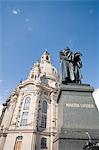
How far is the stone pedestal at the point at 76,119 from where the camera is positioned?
156 inches

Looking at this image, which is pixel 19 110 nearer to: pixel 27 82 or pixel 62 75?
pixel 27 82

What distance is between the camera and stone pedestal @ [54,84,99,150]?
13.0 ft

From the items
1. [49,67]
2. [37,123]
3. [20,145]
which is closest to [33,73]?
[49,67]

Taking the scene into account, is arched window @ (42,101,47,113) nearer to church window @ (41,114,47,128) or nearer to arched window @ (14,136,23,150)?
church window @ (41,114,47,128)

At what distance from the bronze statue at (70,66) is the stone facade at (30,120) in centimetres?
2031

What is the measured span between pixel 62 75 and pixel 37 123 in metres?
22.4

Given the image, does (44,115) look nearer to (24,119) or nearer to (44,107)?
(44,107)

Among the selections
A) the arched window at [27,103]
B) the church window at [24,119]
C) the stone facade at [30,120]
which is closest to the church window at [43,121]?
the stone facade at [30,120]

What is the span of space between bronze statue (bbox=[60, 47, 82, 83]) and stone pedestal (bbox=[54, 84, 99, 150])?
897mm

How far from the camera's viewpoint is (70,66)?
24.5 ft

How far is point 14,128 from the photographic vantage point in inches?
1030

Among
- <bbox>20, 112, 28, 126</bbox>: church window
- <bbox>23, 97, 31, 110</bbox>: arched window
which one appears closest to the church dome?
<bbox>23, 97, 31, 110</bbox>: arched window

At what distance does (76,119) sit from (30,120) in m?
23.8

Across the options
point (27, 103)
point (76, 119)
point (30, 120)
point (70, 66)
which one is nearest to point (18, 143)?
point (30, 120)
